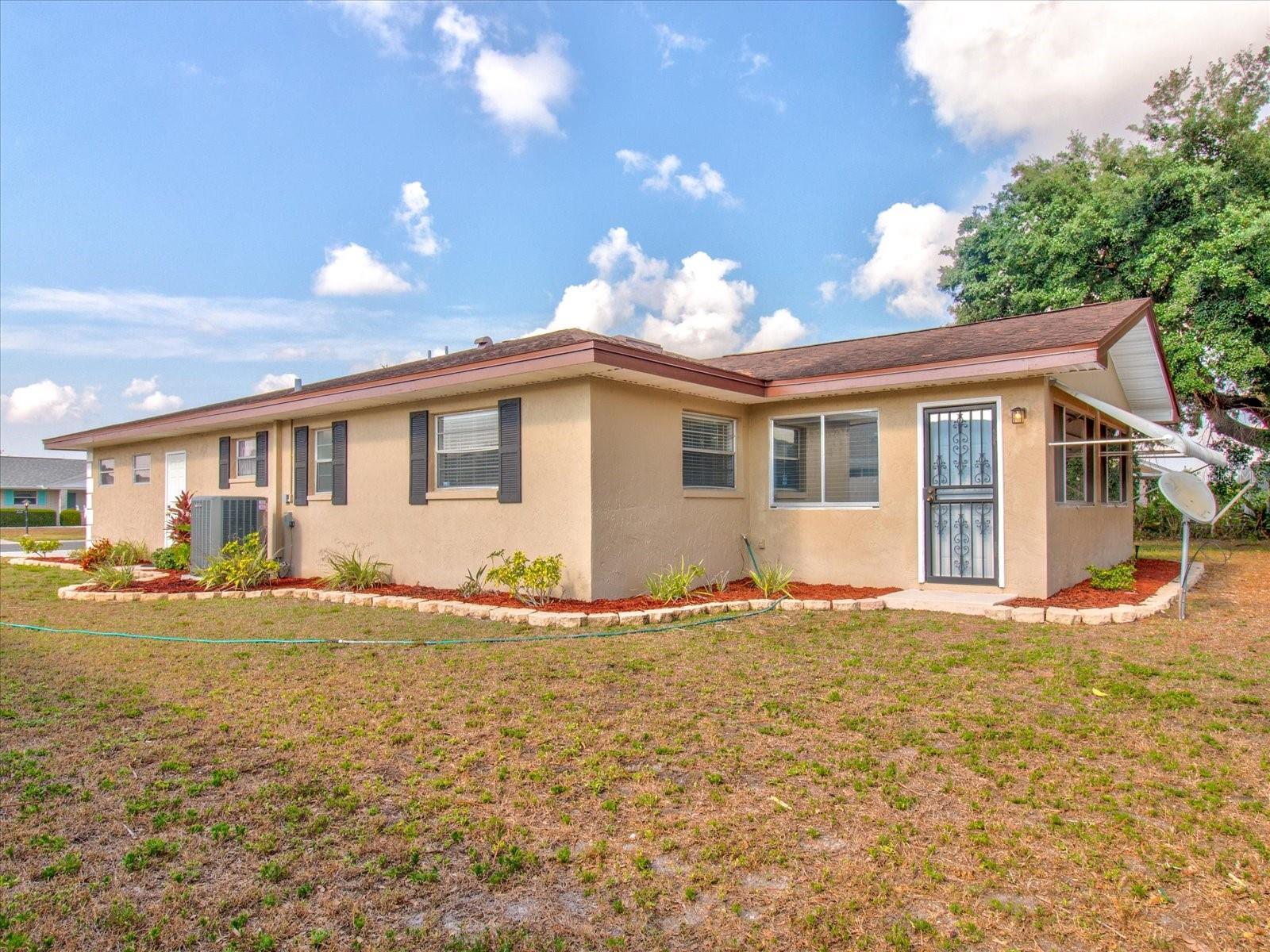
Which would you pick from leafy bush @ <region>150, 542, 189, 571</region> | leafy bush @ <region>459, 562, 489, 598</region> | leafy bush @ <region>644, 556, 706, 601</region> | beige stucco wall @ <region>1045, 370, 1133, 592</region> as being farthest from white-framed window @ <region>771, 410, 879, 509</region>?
leafy bush @ <region>150, 542, 189, 571</region>

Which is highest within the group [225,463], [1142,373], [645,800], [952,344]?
[1142,373]

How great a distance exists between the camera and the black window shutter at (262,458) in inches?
513

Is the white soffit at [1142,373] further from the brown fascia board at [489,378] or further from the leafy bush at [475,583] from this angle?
the leafy bush at [475,583]

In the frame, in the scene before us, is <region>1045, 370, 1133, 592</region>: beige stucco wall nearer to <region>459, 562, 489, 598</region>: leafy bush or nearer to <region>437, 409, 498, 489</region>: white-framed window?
<region>437, 409, 498, 489</region>: white-framed window

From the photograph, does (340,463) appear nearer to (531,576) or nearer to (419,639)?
(531,576)

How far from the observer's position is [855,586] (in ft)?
31.7

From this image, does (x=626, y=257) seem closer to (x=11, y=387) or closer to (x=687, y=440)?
(x=687, y=440)

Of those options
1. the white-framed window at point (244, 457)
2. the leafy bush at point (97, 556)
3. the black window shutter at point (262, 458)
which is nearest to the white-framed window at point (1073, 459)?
the black window shutter at point (262, 458)

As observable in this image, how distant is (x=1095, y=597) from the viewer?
8758 mm

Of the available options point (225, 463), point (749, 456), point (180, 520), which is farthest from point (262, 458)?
point (749, 456)

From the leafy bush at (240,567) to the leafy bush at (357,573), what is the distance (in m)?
0.93

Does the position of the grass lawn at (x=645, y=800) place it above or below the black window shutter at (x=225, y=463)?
below

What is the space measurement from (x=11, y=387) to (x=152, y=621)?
18874mm

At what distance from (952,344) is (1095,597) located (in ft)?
11.1
